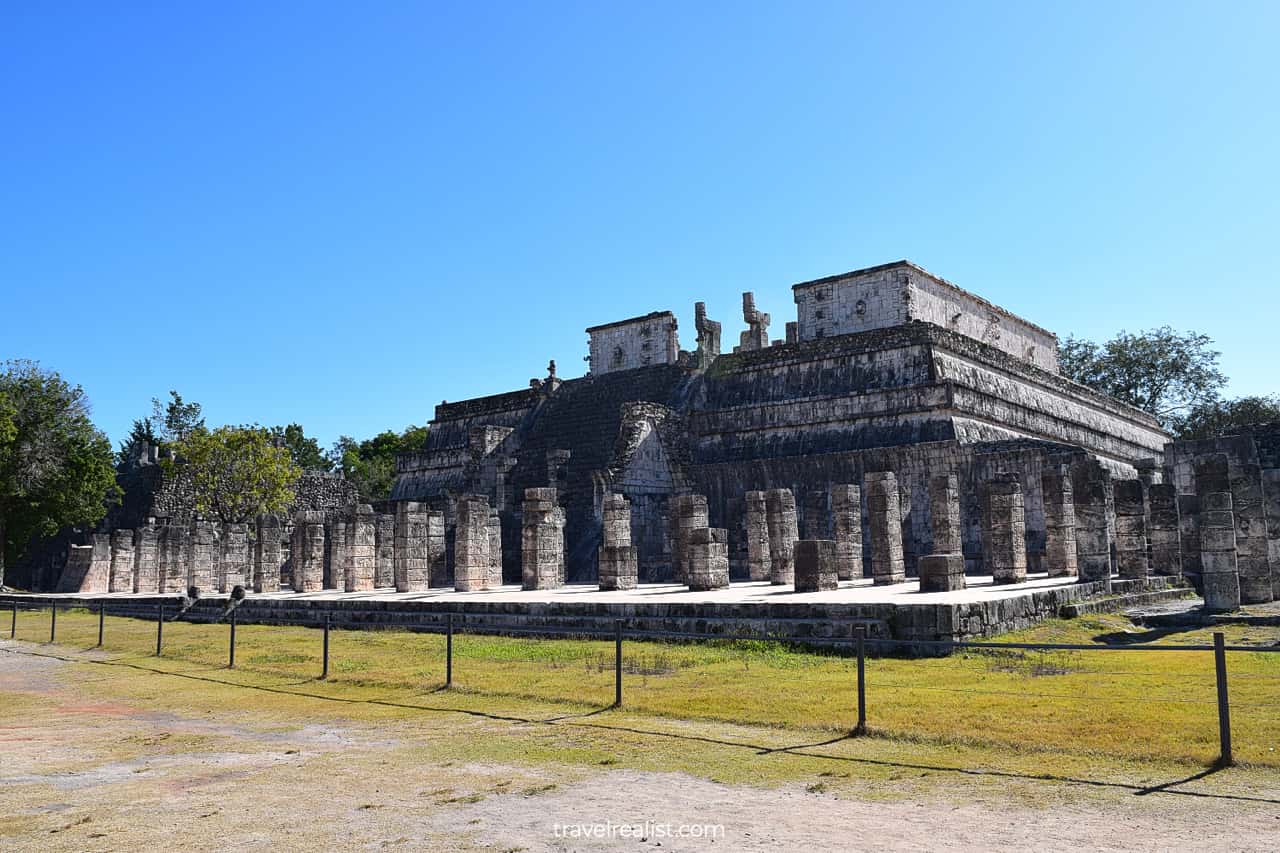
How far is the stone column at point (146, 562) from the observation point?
98.2 feet

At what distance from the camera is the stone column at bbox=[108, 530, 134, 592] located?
3061cm

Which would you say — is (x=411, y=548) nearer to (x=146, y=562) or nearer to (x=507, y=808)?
(x=146, y=562)

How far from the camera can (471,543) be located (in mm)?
21719

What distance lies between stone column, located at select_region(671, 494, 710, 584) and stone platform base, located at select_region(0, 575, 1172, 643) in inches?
51.6

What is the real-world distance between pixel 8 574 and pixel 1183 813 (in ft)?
135

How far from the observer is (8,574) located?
1474 inches

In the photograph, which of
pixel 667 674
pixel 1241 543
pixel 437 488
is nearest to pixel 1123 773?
pixel 667 674

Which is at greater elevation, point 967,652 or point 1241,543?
point 1241,543

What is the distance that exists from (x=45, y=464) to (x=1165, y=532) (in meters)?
31.9

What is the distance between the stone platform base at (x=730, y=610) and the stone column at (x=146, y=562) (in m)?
11.0

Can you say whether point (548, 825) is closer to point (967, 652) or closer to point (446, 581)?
point (967, 652)

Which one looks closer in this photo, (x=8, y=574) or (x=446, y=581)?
(x=446, y=581)

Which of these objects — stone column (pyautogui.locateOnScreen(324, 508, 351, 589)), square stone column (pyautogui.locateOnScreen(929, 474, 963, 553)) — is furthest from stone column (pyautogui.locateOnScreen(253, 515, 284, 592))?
square stone column (pyautogui.locateOnScreen(929, 474, 963, 553))

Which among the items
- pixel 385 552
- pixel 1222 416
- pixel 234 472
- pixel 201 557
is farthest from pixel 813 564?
pixel 1222 416
